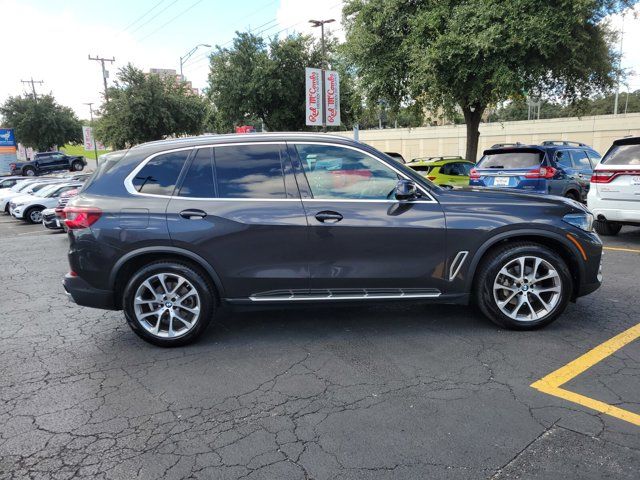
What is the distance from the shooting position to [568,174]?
11047 millimetres

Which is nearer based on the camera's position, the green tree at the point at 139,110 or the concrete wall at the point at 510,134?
the green tree at the point at 139,110

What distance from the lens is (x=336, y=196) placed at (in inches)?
166

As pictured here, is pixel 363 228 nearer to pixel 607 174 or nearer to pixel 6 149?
pixel 607 174

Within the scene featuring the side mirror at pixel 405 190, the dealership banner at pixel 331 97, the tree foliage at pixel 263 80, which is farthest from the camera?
the tree foliage at pixel 263 80

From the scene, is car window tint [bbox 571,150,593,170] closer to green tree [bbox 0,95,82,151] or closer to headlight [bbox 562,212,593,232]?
headlight [bbox 562,212,593,232]

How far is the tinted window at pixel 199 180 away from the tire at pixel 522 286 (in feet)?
8.24

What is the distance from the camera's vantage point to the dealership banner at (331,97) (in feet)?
50.2

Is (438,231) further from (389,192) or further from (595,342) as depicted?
(595,342)

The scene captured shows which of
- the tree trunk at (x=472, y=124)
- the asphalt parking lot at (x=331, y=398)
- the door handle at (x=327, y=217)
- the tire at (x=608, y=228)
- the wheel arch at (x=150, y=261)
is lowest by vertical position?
the asphalt parking lot at (x=331, y=398)

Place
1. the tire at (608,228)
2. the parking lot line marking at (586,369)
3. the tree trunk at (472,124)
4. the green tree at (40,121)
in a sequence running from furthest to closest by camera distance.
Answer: the green tree at (40,121) < the tree trunk at (472,124) < the tire at (608,228) < the parking lot line marking at (586,369)

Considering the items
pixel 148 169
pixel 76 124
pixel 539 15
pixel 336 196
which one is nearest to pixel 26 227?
pixel 148 169

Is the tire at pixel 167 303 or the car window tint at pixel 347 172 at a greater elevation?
the car window tint at pixel 347 172

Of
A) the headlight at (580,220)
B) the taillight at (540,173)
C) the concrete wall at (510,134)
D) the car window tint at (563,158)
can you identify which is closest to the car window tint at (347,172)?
the headlight at (580,220)

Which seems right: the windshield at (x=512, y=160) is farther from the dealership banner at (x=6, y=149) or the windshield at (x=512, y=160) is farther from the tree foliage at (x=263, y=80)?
the dealership banner at (x=6, y=149)
